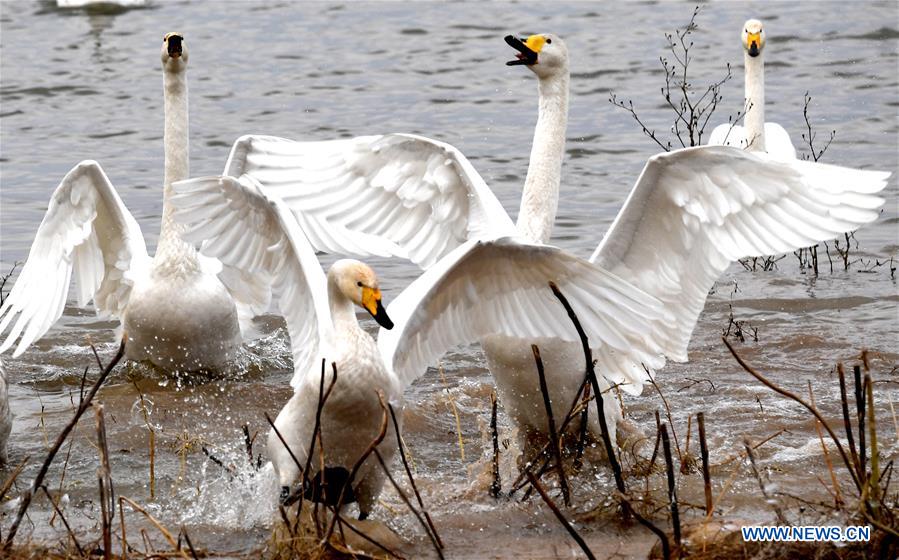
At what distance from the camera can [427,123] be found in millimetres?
15500

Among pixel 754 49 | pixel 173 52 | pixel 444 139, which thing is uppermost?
pixel 173 52

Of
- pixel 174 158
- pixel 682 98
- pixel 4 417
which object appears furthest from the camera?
pixel 682 98

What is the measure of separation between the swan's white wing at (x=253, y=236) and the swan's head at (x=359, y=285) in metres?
0.81

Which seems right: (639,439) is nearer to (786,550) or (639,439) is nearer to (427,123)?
(786,550)

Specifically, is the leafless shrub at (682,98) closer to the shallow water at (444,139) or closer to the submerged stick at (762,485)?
the shallow water at (444,139)

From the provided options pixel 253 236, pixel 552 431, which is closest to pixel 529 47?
pixel 253 236

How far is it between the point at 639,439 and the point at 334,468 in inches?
72.1

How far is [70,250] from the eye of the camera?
8.78 meters

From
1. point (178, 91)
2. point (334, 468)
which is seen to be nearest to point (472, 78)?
point (178, 91)

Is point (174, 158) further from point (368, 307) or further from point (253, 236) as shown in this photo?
point (368, 307)

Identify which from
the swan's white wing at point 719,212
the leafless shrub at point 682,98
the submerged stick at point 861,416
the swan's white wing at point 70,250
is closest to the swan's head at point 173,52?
the swan's white wing at point 70,250

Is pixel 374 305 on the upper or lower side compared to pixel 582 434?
upper

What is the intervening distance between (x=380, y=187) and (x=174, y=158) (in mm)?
2184

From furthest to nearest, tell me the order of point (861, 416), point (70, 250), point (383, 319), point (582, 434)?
point (70, 250)
point (582, 434)
point (383, 319)
point (861, 416)
